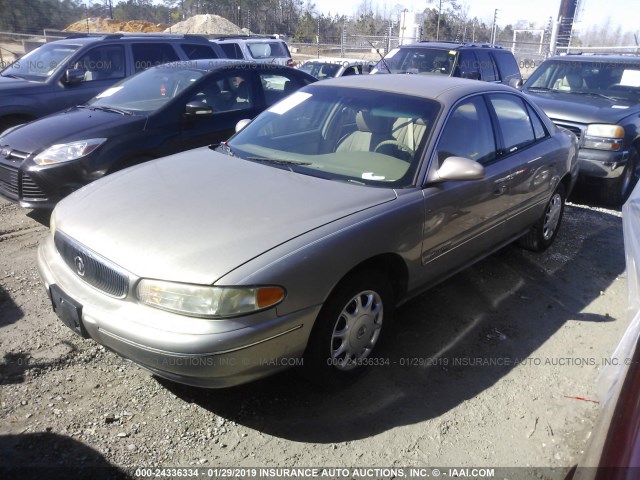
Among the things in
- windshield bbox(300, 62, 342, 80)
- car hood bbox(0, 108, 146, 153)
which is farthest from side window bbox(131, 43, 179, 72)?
windshield bbox(300, 62, 342, 80)

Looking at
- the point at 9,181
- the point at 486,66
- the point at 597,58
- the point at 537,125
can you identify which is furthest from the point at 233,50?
the point at 537,125

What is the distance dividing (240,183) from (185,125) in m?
2.64

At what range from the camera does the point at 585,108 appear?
6.84m

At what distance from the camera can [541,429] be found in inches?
111

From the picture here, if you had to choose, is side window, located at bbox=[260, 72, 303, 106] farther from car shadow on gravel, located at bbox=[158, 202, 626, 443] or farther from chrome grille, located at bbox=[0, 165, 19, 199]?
car shadow on gravel, located at bbox=[158, 202, 626, 443]

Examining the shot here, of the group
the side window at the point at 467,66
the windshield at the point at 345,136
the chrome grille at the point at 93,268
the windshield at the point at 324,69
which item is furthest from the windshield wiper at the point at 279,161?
the windshield at the point at 324,69

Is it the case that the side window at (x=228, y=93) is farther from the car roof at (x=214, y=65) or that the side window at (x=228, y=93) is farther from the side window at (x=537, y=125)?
the side window at (x=537, y=125)

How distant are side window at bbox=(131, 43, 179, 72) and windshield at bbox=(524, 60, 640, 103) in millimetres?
5654

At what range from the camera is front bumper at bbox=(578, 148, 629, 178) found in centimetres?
646

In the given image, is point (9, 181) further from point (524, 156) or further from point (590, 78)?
point (590, 78)

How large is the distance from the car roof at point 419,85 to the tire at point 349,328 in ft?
4.69

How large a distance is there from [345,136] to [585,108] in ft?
15.5

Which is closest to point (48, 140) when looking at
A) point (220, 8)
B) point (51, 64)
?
point (51, 64)

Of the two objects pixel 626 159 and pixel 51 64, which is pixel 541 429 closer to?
pixel 626 159
